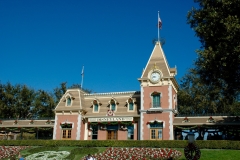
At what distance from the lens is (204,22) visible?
70.5ft

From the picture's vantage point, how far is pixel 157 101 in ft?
99.0

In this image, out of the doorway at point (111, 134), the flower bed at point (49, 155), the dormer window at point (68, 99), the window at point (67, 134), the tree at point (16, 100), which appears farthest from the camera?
the tree at point (16, 100)

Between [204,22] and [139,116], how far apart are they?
13.6 m

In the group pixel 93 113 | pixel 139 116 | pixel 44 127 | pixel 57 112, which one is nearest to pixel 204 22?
pixel 139 116

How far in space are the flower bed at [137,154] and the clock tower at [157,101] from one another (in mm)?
5755

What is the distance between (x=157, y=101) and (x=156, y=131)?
130 inches

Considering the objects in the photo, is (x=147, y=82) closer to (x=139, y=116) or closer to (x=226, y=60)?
(x=139, y=116)

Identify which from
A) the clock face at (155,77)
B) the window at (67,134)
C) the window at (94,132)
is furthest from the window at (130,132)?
the window at (67,134)

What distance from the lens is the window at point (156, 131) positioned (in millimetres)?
29109

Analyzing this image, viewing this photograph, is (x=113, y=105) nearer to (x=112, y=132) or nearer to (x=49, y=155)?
(x=112, y=132)

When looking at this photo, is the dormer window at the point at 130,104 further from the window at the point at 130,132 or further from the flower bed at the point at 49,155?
the flower bed at the point at 49,155

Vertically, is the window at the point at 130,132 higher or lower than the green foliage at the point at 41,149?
higher

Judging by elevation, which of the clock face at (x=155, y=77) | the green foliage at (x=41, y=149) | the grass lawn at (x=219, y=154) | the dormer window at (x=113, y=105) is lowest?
the green foliage at (x=41, y=149)

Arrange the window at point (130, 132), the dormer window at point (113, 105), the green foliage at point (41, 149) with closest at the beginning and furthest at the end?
the green foliage at point (41, 149) < the window at point (130, 132) < the dormer window at point (113, 105)
